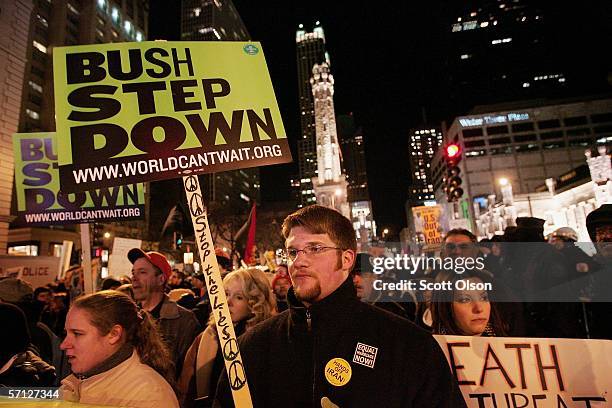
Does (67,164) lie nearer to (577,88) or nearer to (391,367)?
(391,367)

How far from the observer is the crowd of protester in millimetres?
2480

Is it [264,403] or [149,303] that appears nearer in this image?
[264,403]

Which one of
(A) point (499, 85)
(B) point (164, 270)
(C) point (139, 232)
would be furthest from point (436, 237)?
(A) point (499, 85)

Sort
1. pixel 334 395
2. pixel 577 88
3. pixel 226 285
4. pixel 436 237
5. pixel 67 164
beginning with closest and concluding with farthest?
pixel 334 395, pixel 67 164, pixel 226 285, pixel 436 237, pixel 577 88

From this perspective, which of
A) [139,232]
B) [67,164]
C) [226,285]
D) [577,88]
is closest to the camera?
[67,164]

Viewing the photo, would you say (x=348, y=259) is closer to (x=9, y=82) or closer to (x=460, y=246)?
(x=460, y=246)

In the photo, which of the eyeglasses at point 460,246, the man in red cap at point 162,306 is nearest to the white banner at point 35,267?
the man in red cap at point 162,306

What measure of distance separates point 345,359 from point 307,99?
179 meters

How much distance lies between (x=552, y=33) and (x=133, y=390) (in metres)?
137

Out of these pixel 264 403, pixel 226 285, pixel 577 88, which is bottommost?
pixel 264 403

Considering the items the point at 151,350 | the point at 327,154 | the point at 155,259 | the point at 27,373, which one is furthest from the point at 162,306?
the point at 327,154

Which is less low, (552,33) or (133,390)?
(552,33)

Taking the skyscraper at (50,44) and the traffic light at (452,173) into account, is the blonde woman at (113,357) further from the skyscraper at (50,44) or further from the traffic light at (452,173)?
the skyscraper at (50,44)

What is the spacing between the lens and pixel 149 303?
4.72m
